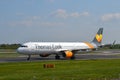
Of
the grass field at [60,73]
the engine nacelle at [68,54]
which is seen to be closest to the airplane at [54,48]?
the engine nacelle at [68,54]

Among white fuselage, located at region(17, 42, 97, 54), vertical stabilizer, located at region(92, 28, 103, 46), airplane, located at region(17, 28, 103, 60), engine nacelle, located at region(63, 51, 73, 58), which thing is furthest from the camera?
vertical stabilizer, located at region(92, 28, 103, 46)

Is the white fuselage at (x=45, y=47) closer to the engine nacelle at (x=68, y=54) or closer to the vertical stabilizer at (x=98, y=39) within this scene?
the engine nacelle at (x=68, y=54)

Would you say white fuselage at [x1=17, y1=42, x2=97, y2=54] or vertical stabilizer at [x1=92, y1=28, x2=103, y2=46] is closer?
white fuselage at [x1=17, y1=42, x2=97, y2=54]

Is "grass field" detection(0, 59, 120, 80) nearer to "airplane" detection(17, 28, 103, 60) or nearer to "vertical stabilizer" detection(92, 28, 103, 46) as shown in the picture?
"airplane" detection(17, 28, 103, 60)

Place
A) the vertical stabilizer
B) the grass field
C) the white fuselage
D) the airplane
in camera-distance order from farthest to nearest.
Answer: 1. the vertical stabilizer
2. the airplane
3. the white fuselage
4. the grass field

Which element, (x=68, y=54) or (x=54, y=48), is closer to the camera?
(x=68, y=54)

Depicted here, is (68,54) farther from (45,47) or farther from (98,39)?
(98,39)

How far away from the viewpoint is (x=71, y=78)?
28.8 metres

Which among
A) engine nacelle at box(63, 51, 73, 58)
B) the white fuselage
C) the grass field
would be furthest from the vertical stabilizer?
the grass field

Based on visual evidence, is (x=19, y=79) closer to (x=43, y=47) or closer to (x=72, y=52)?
(x=43, y=47)

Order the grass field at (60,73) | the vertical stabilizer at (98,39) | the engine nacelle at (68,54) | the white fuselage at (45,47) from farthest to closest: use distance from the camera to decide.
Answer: the vertical stabilizer at (98,39)
the engine nacelle at (68,54)
the white fuselage at (45,47)
the grass field at (60,73)

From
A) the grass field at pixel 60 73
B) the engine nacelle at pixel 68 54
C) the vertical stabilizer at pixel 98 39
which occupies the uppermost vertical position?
the vertical stabilizer at pixel 98 39

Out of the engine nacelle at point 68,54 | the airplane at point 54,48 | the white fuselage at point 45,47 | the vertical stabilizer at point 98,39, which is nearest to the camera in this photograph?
the white fuselage at point 45,47

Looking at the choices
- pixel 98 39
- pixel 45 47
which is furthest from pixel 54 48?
pixel 98 39
